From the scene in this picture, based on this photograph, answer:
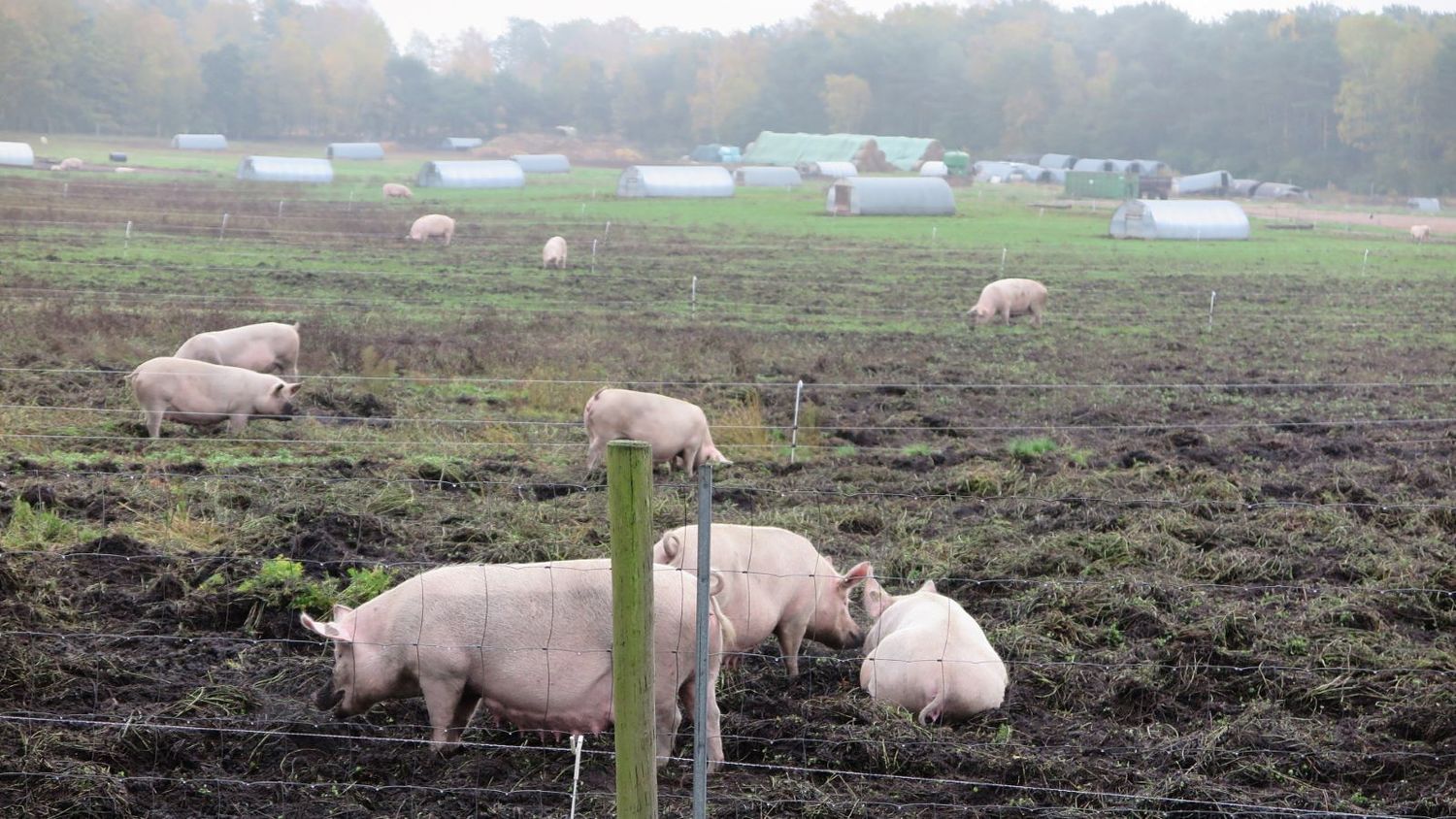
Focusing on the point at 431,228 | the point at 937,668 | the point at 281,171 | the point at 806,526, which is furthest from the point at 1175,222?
the point at 937,668

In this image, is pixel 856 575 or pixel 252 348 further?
pixel 252 348

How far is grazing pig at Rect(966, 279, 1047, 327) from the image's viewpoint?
21.9 m

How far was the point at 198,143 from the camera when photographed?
86.9m

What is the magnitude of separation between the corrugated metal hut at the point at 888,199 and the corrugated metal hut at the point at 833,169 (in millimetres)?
29105

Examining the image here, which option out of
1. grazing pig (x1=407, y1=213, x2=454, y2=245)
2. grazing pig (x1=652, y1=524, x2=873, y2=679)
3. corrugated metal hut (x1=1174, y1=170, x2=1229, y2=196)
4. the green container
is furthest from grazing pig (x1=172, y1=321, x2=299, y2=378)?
corrugated metal hut (x1=1174, y1=170, x2=1229, y2=196)

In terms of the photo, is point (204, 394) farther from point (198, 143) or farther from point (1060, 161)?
point (1060, 161)

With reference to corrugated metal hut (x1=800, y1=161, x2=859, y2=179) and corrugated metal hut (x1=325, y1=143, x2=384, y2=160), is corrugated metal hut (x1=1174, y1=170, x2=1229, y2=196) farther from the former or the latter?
corrugated metal hut (x1=325, y1=143, x2=384, y2=160)

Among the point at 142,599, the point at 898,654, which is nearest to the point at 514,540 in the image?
the point at 142,599

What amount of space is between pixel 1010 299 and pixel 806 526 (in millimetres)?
13719

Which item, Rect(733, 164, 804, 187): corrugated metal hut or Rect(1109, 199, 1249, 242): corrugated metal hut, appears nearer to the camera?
Rect(1109, 199, 1249, 242): corrugated metal hut

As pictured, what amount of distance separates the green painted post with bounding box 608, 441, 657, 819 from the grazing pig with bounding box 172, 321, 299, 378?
1099cm

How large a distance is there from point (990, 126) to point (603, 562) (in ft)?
362

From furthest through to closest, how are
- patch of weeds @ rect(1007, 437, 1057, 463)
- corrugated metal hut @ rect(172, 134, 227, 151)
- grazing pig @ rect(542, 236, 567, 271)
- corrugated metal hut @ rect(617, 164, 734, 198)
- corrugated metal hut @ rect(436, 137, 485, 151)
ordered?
corrugated metal hut @ rect(436, 137, 485, 151), corrugated metal hut @ rect(172, 134, 227, 151), corrugated metal hut @ rect(617, 164, 734, 198), grazing pig @ rect(542, 236, 567, 271), patch of weeds @ rect(1007, 437, 1057, 463)

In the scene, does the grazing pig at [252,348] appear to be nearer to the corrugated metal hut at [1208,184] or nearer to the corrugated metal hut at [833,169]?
the corrugated metal hut at [833,169]
